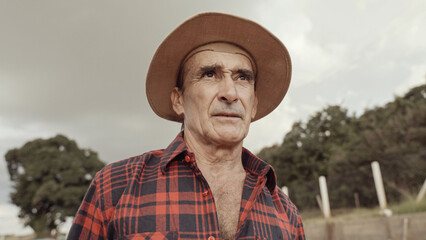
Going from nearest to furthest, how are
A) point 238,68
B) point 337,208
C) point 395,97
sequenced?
point 238,68 < point 337,208 < point 395,97

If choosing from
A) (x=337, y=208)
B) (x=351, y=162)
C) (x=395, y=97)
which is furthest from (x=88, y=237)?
(x=395, y=97)

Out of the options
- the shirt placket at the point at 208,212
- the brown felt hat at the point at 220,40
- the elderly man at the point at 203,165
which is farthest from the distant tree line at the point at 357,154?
the shirt placket at the point at 208,212

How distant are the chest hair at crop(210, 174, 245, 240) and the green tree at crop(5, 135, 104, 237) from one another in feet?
111

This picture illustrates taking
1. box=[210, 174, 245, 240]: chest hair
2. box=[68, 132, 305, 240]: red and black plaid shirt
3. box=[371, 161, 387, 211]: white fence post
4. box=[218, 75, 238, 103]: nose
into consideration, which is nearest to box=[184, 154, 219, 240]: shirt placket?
box=[68, 132, 305, 240]: red and black plaid shirt

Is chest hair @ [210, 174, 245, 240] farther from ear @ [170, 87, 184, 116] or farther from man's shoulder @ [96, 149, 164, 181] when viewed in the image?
ear @ [170, 87, 184, 116]

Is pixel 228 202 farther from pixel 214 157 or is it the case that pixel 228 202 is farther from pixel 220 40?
pixel 220 40

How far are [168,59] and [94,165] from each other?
37.2 m

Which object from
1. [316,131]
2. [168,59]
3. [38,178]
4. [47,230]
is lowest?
[47,230]

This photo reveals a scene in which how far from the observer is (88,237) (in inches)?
72.1

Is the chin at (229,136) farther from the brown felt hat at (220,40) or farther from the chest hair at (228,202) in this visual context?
the brown felt hat at (220,40)

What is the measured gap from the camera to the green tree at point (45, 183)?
3231cm

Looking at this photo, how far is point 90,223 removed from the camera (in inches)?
73.0

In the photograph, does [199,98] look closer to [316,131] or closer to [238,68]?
[238,68]

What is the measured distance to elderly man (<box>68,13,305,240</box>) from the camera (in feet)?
5.94
